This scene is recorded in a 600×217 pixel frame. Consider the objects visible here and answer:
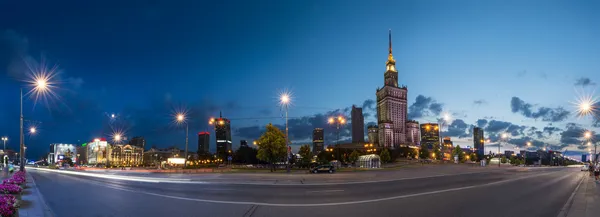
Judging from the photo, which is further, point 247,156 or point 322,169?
point 247,156

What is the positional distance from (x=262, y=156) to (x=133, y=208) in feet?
128

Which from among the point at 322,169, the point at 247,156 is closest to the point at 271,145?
the point at 322,169

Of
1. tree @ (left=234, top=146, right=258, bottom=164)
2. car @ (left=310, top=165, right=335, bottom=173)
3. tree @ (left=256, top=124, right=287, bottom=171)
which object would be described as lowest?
tree @ (left=234, top=146, right=258, bottom=164)

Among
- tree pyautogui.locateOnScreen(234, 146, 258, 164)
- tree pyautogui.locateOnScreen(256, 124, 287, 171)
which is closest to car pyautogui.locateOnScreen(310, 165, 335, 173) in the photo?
tree pyautogui.locateOnScreen(256, 124, 287, 171)

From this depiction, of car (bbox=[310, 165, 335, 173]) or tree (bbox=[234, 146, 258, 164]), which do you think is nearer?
car (bbox=[310, 165, 335, 173])

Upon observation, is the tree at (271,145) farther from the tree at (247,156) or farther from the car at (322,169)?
the tree at (247,156)

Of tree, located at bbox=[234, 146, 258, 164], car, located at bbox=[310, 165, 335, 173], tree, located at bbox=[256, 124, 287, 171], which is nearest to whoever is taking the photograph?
car, located at bbox=[310, 165, 335, 173]

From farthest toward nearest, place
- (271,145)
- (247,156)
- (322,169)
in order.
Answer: (247,156) < (271,145) < (322,169)

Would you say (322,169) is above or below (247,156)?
above

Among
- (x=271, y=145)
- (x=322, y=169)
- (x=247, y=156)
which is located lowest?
(x=247, y=156)

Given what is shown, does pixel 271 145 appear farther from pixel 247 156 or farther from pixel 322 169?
pixel 247 156

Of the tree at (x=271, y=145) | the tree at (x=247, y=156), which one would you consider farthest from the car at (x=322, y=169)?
the tree at (x=247, y=156)

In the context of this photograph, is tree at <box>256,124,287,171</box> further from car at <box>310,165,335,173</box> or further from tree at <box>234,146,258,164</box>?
tree at <box>234,146,258,164</box>

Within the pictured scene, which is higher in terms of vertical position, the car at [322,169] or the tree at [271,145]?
the tree at [271,145]
